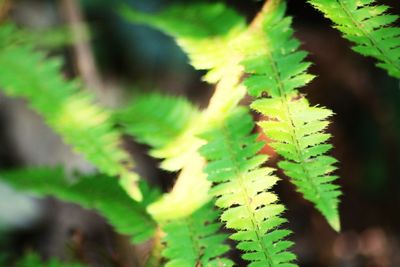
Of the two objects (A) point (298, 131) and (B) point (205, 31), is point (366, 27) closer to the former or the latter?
(A) point (298, 131)

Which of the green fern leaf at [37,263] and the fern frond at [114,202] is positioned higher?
the fern frond at [114,202]

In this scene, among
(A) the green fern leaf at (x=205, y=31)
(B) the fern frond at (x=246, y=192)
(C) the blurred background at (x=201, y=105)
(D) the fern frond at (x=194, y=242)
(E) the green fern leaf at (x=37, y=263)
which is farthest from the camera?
(C) the blurred background at (x=201, y=105)

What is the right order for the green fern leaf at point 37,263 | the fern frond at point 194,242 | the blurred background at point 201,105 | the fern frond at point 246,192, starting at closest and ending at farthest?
the fern frond at point 246,192
the fern frond at point 194,242
the green fern leaf at point 37,263
the blurred background at point 201,105

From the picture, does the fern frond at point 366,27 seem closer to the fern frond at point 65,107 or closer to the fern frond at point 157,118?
the fern frond at point 157,118

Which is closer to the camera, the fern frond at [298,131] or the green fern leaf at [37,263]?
the fern frond at [298,131]

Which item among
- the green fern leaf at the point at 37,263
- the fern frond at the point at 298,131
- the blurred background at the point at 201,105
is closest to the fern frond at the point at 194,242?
the fern frond at the point at 298,131

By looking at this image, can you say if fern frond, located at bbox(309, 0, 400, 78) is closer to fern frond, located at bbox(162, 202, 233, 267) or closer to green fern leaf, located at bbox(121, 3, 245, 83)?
green fern leaf, located at bbox(121, 3, 245, 83)

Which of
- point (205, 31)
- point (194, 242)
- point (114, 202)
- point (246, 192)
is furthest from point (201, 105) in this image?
point (246, 192)
